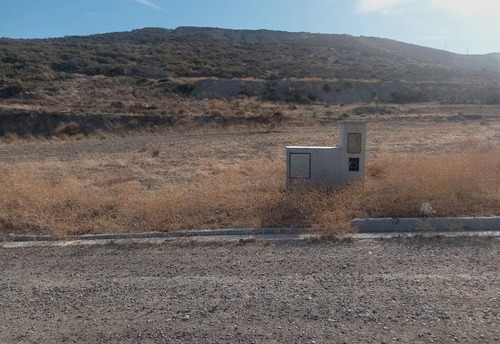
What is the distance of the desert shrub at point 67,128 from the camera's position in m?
32.8

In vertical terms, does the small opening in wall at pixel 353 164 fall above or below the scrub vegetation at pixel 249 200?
above

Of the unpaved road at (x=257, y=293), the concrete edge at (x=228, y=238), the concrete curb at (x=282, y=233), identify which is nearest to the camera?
the unpaved road at (x=257, y=293)

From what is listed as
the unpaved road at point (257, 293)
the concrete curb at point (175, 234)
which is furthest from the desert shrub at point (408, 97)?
the unpaved road at point (257, 293)

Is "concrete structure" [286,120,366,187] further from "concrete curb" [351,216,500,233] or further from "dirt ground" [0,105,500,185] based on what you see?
"dirt ground" [0,105,500,185]

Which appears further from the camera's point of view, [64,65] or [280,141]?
[64,65]

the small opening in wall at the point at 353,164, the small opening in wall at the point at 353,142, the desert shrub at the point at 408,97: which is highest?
the desert shrub at the point at 408,97

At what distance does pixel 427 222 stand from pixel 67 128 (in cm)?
2963

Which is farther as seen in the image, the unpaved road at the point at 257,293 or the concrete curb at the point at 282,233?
the concrete curb at the point at 282,233

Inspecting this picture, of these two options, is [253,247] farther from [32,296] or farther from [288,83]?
[288,83]

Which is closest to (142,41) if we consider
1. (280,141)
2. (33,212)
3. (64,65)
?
(64,65)

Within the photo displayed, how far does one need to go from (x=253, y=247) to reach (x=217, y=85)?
45.3 meters

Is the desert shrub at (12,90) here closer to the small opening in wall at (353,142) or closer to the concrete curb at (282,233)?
the concrete curb at (282,233)

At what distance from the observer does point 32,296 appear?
5.26 meters

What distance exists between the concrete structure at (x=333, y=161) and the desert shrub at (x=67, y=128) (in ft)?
85.9
